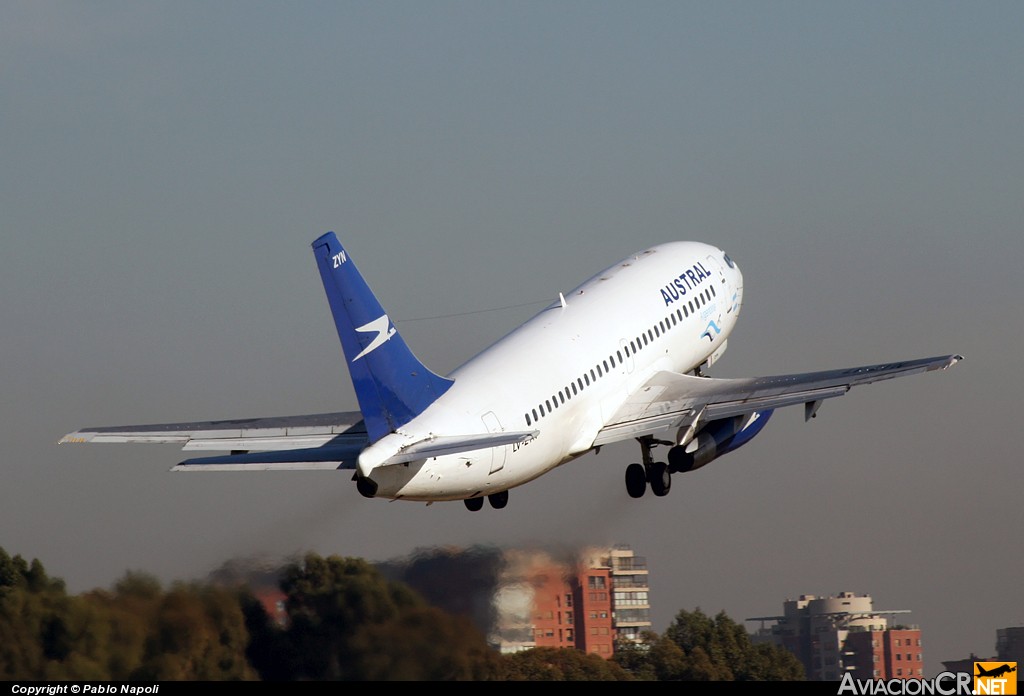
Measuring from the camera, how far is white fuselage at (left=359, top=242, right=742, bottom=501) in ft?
131

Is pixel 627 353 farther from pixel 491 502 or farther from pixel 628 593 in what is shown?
pixel 628 593

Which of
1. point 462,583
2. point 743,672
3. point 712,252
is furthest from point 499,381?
point 743,672

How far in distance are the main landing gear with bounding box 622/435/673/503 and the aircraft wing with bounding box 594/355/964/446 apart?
3.52 ft

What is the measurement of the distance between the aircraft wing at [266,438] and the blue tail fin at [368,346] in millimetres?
982

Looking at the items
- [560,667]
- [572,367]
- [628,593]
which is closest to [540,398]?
[572,367]

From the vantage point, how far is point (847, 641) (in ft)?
283

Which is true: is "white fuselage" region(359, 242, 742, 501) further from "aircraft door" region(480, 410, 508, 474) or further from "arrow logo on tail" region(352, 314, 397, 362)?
"arrow logo on tail" region(352, 314, 397, 362)

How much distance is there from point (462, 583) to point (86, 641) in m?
10.9

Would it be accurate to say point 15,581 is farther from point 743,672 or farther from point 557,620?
point 743,672

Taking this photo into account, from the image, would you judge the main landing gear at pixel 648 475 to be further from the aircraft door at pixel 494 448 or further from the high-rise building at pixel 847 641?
the high-rise building at pixel 847 641

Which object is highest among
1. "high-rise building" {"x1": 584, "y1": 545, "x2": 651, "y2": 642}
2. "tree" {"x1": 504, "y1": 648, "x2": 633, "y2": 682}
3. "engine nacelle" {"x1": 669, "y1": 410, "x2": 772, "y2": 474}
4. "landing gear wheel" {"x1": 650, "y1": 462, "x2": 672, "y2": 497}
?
"engine nacelle" {"x1": 669, "y1": 410, "x2": 772, "y2": 474}

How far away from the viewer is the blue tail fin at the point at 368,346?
38.9 meters

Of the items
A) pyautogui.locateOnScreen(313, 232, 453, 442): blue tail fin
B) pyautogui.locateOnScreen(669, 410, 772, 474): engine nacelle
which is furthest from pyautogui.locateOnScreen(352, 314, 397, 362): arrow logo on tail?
pyautogui.locateOnScreen(669, 410, 772, 474): engine nacelle

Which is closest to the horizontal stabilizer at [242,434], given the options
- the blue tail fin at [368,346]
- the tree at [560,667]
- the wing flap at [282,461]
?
the wing flap at [282,461]
